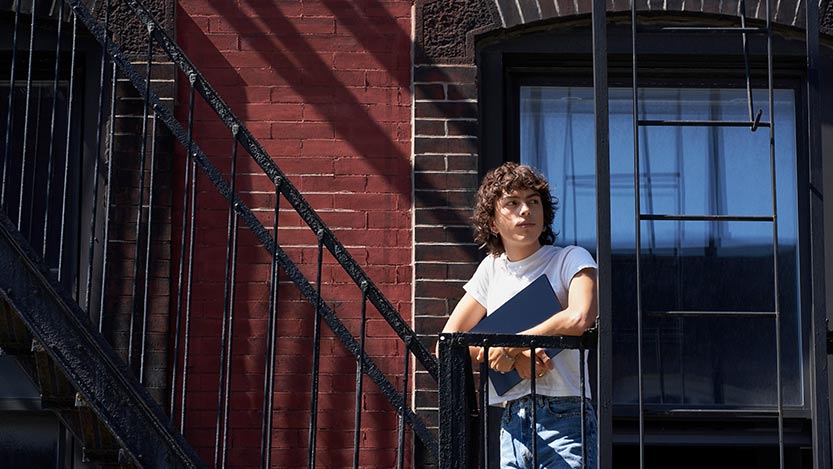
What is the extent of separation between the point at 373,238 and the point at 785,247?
1.99m

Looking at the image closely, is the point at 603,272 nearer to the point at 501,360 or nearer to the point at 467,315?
the point at 501,360

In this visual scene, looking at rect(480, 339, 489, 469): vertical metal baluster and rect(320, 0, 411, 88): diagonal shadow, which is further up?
rect(320, 0, 411, 88): diagonal shadow

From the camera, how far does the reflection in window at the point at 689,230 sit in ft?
19.9

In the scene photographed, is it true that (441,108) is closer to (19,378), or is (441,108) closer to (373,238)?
(373,238)

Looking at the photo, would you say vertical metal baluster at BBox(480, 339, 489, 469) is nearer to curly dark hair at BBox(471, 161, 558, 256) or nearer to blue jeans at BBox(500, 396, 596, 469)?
blue jeans at BBox(500, 396, 596, 469)

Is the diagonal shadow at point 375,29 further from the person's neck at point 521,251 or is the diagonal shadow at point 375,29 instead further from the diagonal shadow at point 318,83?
the person's neck at point 521,251

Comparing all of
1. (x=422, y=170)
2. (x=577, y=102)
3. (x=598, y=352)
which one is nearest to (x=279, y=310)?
(x=422, y=170)

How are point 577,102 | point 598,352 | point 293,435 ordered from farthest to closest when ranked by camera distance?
1. point 577,102
2. point 293,435
3. point 598,352

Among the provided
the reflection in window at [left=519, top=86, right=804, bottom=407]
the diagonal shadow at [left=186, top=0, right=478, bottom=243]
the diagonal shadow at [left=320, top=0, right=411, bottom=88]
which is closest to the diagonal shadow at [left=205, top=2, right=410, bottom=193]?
the diagonal shadow at [left=186, top=0, right=478, bottom=243]

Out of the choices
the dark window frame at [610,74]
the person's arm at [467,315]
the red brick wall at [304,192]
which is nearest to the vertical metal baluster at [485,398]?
the person's arm at [467,315]

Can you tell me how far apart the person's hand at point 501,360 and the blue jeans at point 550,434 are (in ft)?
0.37

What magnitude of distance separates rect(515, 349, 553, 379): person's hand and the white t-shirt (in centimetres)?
3

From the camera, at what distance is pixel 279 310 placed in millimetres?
5965

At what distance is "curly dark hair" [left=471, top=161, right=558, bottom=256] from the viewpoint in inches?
172
